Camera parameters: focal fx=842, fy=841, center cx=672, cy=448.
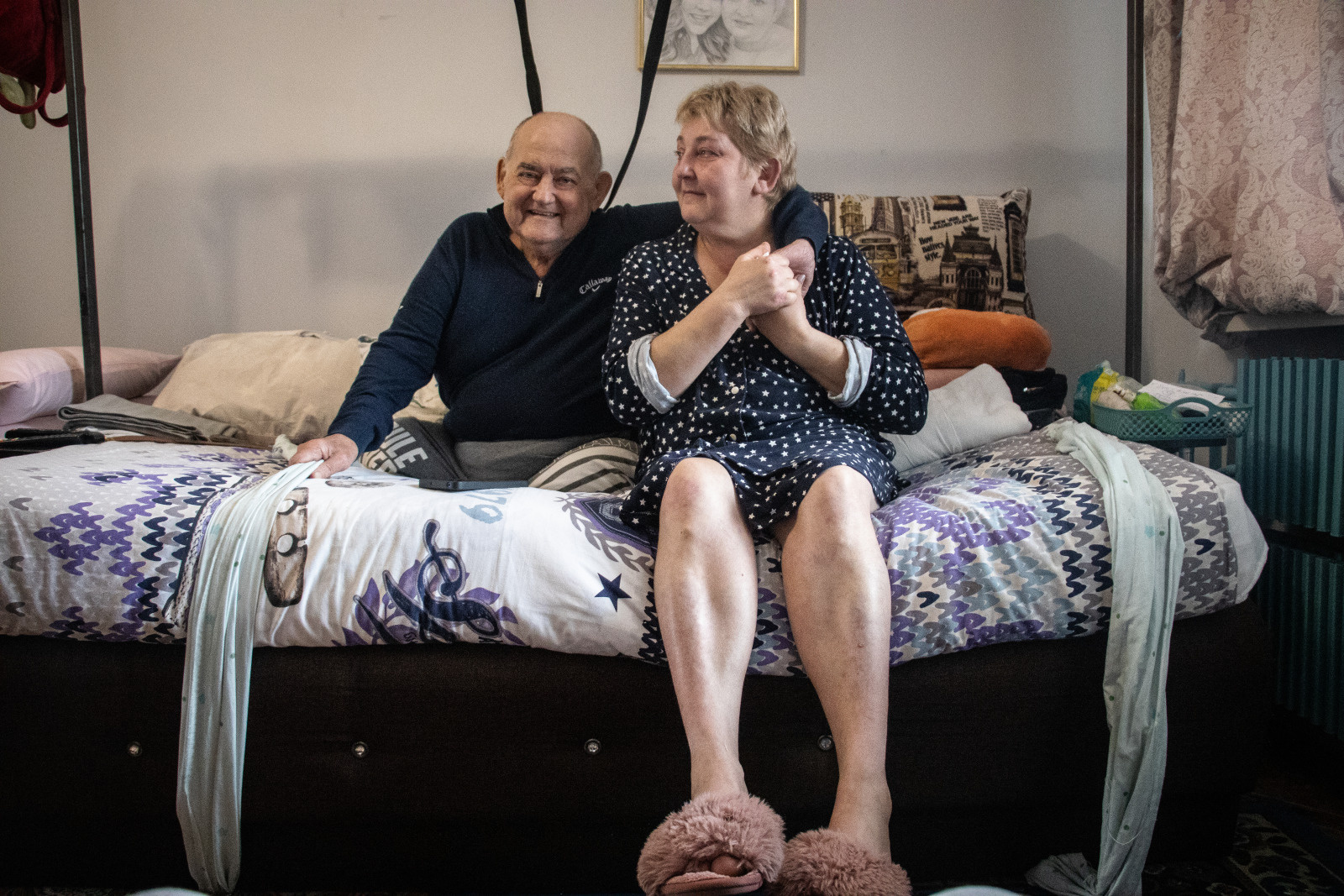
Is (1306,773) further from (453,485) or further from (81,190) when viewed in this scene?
(81,190)

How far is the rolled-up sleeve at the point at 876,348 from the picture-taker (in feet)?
3.93

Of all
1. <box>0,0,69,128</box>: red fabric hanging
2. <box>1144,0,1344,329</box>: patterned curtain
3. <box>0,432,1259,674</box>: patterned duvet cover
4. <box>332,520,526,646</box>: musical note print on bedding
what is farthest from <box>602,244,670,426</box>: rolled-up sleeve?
<box>0,0,69,128</box>: red fabric hanging

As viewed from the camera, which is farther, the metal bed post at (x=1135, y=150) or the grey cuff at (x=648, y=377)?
the metal bed post at (x=1135, y=150)

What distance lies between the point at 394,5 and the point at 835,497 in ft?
5.77

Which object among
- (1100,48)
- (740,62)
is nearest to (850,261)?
(740,62)

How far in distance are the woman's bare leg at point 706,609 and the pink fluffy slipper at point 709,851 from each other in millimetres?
53

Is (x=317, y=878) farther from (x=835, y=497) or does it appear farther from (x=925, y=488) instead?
(x=925, y=488)

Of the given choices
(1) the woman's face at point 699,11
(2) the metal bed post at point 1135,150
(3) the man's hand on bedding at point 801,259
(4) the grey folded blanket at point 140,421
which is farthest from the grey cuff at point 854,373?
(1) the woman's face at point 699,11

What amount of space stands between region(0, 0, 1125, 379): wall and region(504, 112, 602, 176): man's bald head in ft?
2.01

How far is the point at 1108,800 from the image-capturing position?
0.98 meters

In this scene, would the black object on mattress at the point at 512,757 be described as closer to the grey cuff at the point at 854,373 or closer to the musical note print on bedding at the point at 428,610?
the musical note print on bedding at the point at 428,610

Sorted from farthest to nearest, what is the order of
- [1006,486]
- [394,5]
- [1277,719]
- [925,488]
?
[394,5] → [1277,719] → [925,488] → [1006,486]

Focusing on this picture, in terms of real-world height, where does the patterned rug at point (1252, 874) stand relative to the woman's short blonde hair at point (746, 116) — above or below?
below

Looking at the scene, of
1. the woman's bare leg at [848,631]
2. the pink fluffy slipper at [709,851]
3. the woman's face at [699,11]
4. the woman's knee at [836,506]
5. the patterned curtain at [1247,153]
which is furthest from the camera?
the woman's face at [699,11]
